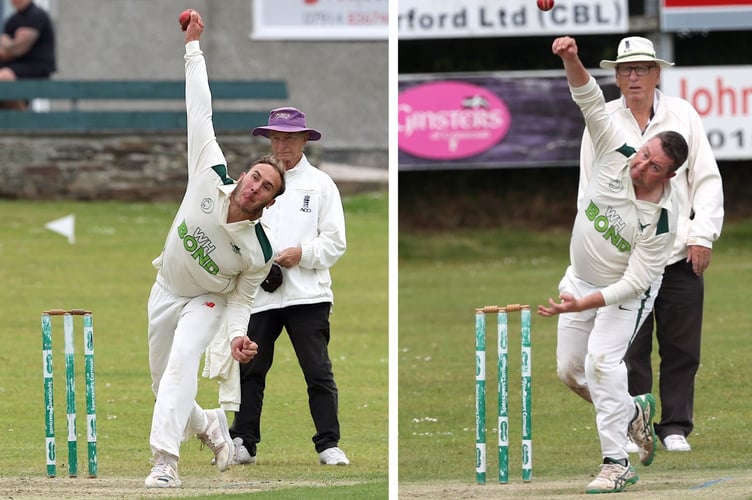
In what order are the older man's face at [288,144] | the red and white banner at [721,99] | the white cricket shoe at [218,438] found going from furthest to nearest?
the red and white banner at [721,99] < the older man's face at [288,144] < the white cricket shoe at [218,438]

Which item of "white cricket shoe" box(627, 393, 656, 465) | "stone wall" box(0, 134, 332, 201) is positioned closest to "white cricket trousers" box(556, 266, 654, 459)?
"white cricket shoe" box(627, 393, 656, 465)

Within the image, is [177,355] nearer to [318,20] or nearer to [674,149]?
[674,149]

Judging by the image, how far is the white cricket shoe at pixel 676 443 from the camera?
8.55m

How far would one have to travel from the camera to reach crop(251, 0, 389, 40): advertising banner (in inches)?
1002

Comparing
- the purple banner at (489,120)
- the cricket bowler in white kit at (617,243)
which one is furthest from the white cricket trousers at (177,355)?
the purple banner at (489,120)

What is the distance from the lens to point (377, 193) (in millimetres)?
22844

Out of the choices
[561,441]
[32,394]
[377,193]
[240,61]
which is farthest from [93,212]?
[561,441]

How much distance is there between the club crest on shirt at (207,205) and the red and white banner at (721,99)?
51.1 ft

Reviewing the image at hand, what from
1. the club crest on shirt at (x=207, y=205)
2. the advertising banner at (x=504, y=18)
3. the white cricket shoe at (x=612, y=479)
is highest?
the advertising banner at (x=504, y=18)

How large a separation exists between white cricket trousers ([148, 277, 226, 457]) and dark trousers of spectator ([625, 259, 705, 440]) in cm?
266

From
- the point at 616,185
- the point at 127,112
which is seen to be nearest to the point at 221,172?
the point at 616,185

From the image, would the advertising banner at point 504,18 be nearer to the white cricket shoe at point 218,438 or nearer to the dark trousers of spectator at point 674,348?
the dark trousers of spectator at point 674,348

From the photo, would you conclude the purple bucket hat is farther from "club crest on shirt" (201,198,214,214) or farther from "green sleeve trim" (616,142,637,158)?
"green sleeve trim" (616,142,637,158)

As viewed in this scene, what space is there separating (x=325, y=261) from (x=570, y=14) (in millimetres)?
14793
